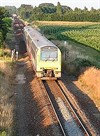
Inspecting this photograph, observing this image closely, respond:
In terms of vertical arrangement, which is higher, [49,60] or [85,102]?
[49,60]

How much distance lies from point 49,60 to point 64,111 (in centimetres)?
759

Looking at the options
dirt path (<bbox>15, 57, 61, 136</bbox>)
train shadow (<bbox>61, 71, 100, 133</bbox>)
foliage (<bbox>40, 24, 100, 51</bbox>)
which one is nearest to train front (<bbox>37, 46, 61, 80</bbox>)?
dirt path (<bbox>15, 57, 61, 136</bbox>)

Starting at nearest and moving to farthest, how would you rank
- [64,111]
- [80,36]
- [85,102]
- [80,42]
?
[64,111], [85,102], [80,42], [80,36]

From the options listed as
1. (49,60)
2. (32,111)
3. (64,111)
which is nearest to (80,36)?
(49,60)

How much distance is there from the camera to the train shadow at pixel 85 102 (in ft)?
58.1

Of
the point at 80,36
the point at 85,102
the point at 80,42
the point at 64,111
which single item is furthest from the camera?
the point at 80,36

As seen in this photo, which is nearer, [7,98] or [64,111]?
[64,111]

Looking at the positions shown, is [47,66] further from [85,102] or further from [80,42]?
[80,42]

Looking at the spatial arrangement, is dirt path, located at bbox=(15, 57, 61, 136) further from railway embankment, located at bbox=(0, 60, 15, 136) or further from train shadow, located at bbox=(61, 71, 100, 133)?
train shadow, located at bbox=(61, 71, 100, 133)

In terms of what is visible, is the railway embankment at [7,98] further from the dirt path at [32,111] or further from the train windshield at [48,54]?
the train windshield at [48,54]

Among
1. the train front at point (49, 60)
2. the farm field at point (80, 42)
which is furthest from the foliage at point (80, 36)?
A: the train front at point (49, 60)

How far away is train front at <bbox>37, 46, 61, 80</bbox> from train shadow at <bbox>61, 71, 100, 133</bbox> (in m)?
1.42

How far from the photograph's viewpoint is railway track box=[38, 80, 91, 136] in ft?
51.1

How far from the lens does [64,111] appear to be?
61.2ft
